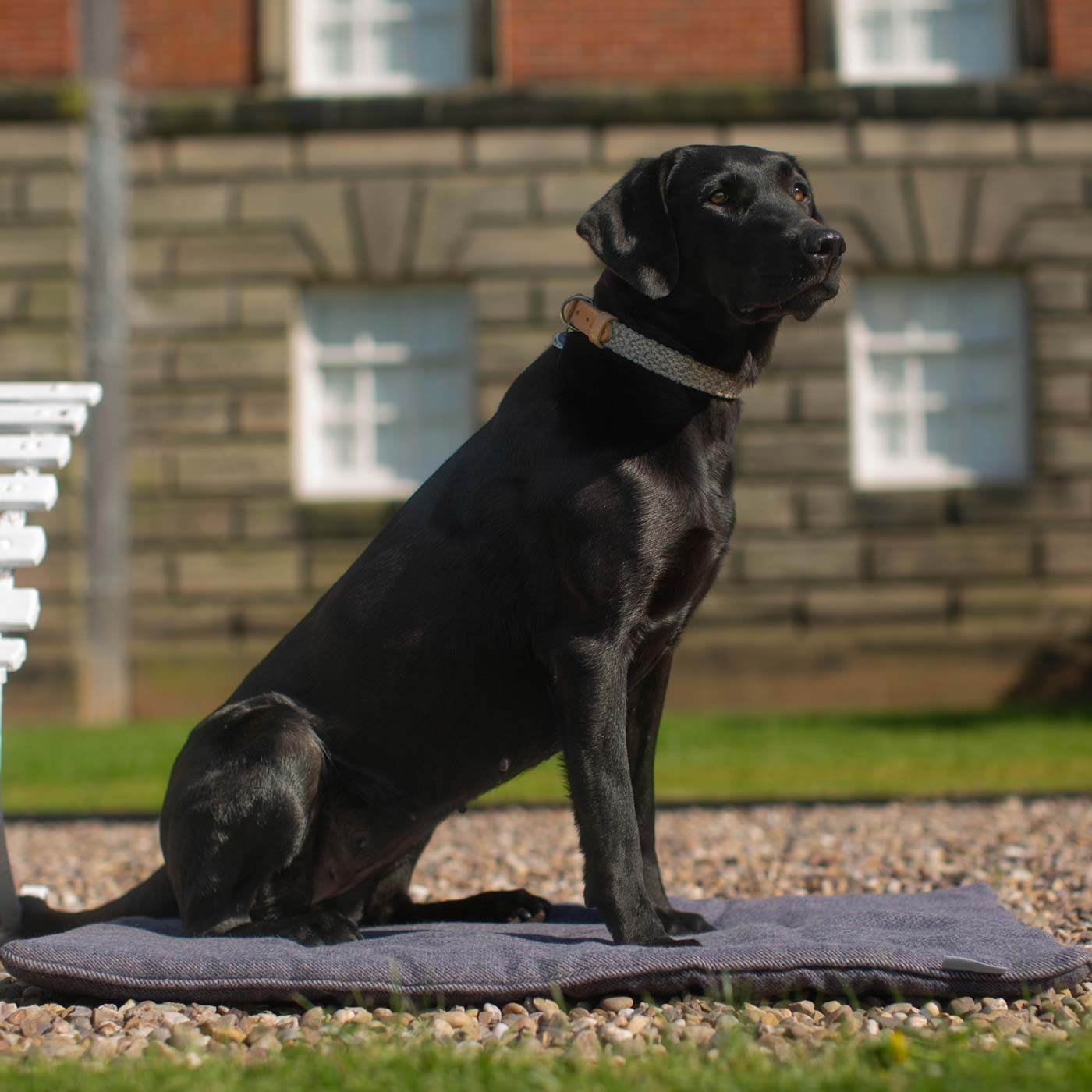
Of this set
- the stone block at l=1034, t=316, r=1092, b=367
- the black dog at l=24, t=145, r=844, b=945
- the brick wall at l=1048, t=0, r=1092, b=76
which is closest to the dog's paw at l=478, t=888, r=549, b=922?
the black dog at l=24, t=145, r=844, b=945

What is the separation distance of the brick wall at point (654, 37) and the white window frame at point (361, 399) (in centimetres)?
199

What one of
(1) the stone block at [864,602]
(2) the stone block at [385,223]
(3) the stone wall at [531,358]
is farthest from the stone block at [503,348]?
(1) the stone block at [864,602]

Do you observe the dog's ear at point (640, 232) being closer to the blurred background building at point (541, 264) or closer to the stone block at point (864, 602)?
the blurred background building at point (541, 264)

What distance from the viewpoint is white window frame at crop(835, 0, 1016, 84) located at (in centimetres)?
1097

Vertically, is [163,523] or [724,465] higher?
[724,465]

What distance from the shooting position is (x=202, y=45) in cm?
1073

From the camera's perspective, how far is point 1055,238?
1070cm

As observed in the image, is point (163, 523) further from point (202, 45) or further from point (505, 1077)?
point (505, 1077)

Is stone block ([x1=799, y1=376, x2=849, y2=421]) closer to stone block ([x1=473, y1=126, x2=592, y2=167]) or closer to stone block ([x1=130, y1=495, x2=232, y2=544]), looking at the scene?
stone block ([x1=473, y1=126, x2=592, y2=167])

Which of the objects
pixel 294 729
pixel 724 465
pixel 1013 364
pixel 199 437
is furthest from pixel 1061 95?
pixel 294 729

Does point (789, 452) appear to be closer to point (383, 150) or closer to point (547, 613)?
point (383, 150)

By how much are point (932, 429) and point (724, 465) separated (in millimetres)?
8461

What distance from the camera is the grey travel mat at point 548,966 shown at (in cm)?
262

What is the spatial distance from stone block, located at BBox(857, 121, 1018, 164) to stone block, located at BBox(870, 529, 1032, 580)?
2939mm
